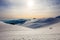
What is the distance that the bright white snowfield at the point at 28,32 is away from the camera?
173 cm

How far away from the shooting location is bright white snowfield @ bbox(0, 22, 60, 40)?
5.67 feet

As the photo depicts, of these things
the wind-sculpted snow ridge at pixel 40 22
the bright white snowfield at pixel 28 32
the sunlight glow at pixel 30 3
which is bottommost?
the bright white snowfield at pixel 28 32

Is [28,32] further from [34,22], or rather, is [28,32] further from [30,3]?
[30,3]

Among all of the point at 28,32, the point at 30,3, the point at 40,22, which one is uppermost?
the point at 30,3

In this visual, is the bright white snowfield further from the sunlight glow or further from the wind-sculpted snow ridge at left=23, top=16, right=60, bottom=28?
the sunlight glow

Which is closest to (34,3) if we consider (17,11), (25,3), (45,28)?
(25,3)

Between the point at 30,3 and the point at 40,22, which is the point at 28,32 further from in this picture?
the point at 30,3

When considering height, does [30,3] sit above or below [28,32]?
above

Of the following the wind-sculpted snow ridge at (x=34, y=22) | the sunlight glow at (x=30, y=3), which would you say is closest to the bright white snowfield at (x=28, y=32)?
the wind-sculpted snow ridge at (x=34, y=22)

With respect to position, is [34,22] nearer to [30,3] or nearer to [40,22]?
[40,22]

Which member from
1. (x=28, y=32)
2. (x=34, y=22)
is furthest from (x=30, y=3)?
(x=28, y=32)

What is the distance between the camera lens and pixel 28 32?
1.75 metres

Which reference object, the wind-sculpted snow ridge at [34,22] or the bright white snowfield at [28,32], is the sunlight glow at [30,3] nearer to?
the wind-sculpted snow ridge at [34,22]

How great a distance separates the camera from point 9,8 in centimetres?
178
